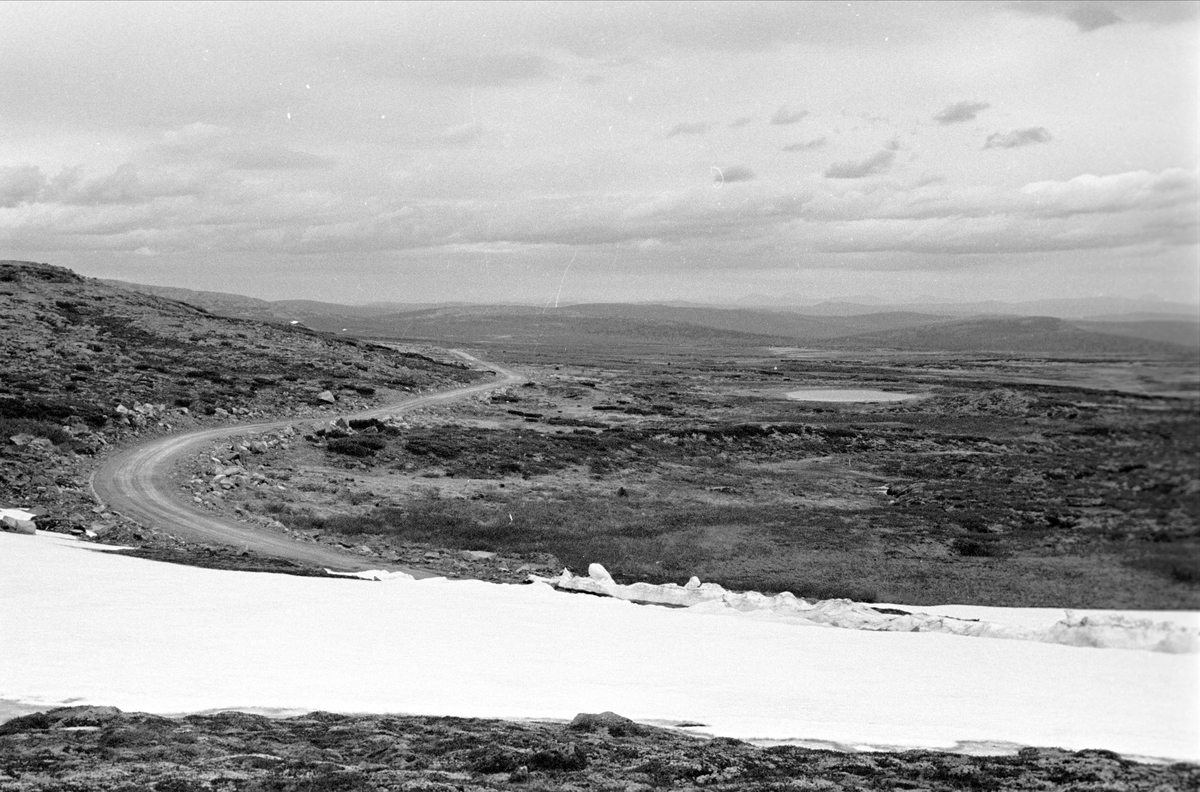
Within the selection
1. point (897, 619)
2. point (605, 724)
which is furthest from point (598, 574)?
point (605, 724)

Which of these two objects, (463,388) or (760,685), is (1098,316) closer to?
(760,685)

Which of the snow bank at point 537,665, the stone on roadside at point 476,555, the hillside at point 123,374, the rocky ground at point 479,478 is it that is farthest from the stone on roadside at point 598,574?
the hillside at point 123,374

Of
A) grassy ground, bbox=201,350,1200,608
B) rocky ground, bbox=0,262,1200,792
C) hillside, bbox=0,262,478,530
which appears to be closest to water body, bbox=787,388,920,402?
rocky ground, bbox=0,262,1200,792

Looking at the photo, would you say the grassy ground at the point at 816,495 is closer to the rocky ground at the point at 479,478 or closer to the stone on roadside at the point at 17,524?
the rocky ground at the point at 479,478

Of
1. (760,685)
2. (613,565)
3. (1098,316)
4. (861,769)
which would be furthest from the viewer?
(613,565)

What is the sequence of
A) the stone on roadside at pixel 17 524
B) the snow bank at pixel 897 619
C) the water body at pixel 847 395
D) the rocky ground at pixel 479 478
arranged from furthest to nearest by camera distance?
1. the water body at pixel 847 395
2. the stone on roadside at pixel 17 524
3. the rocky ground at pixel 479 478
4. the snow bank at pixel 897 619

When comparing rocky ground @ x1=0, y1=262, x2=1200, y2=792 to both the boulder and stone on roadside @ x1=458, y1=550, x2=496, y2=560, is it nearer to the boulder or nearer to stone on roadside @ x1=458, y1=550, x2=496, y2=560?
the boulder

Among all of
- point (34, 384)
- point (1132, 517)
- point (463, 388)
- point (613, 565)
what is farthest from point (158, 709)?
point (463, 388)
